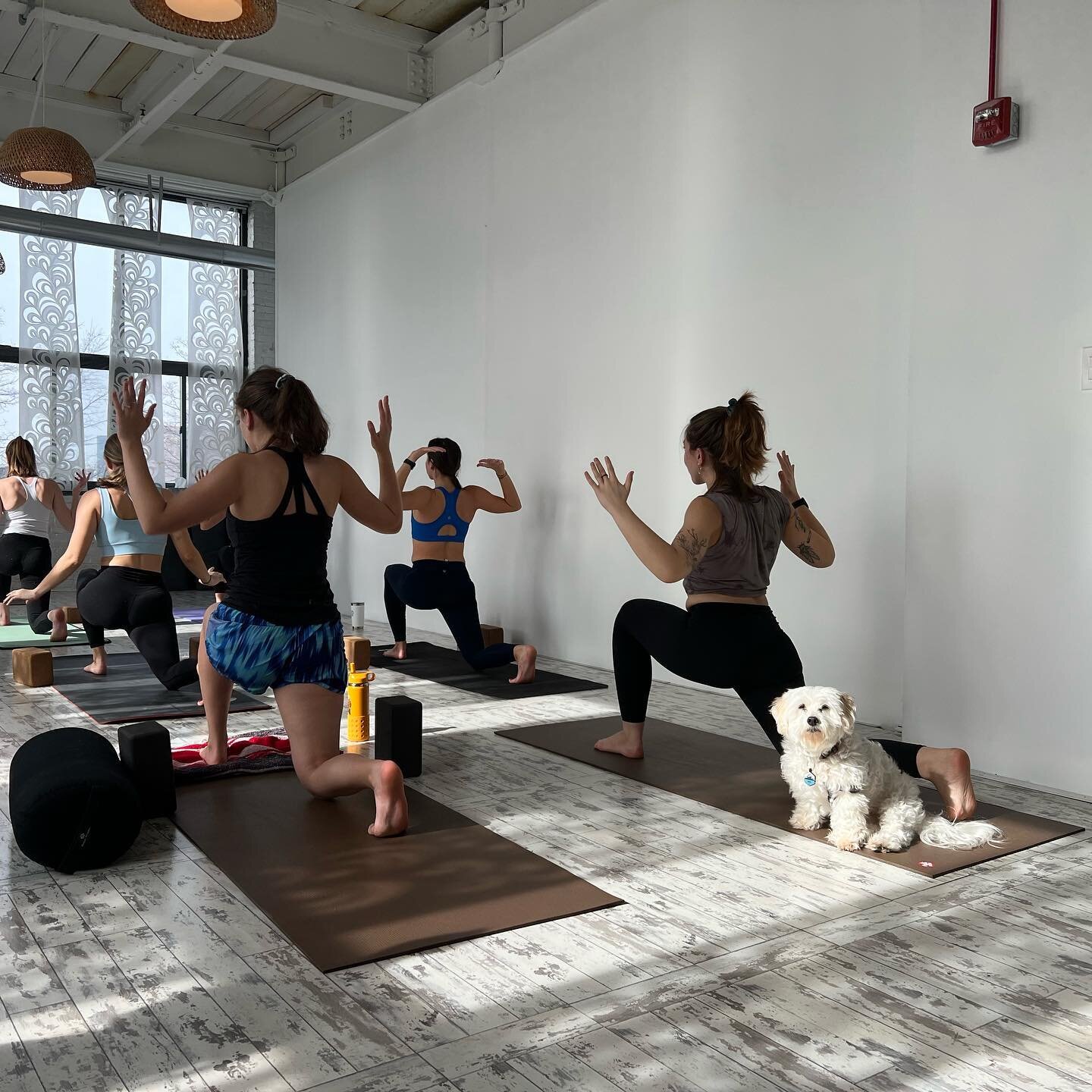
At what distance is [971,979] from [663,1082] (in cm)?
72

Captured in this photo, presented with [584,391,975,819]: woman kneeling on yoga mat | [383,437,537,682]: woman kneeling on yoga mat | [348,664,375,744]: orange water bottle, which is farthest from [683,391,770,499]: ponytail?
[383,437,537,682]: woman kneeling on yoga mat

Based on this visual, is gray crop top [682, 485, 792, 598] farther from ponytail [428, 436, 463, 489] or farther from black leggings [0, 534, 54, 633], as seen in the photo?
black leggings [0, 534, 54, 633]

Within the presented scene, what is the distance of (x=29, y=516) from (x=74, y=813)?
15.5 ft

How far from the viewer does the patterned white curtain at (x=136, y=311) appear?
8836 mm

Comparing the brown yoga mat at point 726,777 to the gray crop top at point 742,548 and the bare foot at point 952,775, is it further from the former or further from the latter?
the gray crop top at point 742,548

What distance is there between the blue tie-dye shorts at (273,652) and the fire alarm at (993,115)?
2583 millimetres

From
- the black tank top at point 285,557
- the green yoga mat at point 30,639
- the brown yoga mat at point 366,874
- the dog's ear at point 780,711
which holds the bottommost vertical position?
the brown yoga mat at point 366,874

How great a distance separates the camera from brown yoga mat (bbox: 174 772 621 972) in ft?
7.18

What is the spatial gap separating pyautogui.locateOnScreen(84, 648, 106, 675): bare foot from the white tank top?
1.85 metres

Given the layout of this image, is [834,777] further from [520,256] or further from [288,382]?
[520,256]

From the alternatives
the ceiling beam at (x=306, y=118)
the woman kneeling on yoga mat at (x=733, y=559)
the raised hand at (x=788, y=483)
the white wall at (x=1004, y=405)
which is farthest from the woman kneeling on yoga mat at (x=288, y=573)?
the ceiling beam at (x=306, y=118)

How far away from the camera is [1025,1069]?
1.68 m

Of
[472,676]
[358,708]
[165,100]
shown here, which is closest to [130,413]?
[358,708]

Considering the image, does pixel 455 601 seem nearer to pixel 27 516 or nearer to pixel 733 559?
pixel 733 559
